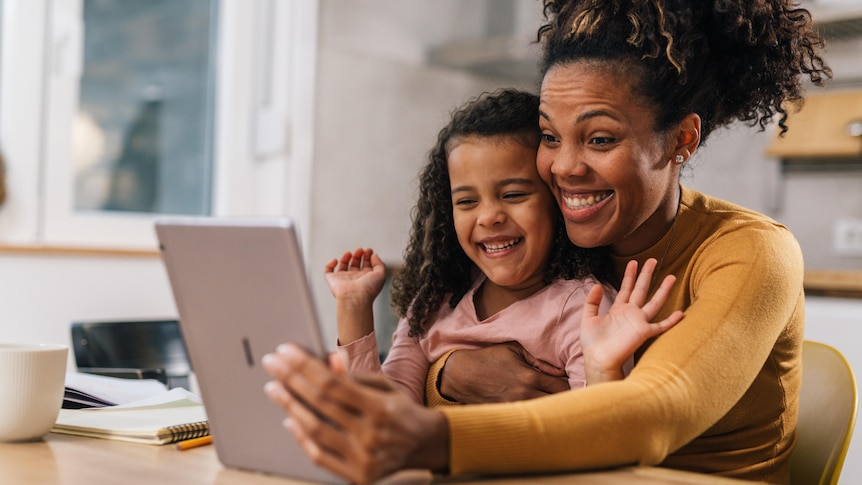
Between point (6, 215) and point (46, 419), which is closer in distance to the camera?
point (46, 419)

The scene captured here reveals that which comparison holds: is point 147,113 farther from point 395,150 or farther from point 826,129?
point 826,129

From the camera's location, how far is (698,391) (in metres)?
0.99

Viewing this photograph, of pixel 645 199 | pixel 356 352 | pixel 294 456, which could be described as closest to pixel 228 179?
pixel 356 352

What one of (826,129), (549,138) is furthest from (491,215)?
(826,129)

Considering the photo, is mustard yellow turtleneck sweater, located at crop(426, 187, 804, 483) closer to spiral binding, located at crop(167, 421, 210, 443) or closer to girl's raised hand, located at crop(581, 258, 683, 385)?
girl's raised hand, located at crop(581, 258, 683, 385)

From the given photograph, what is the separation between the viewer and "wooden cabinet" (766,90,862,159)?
340 centimetres

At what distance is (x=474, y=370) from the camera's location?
1382 mm

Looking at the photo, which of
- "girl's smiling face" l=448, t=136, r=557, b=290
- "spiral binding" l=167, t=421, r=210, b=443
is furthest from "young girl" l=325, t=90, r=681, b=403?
"spiral binding" l=167, t=421, r=210, b=443

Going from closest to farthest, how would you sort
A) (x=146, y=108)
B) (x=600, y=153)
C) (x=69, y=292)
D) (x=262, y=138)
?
(x=600, y=153), (x=69, y=292), (x=146, y=108), (x=262, y=138)

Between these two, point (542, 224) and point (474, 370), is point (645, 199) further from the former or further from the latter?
point (474, 370)

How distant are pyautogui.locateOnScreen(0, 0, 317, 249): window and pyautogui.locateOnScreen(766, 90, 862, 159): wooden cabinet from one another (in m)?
1.90

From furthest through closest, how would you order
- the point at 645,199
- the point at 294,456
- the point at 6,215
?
the point at 6,215, the point at 645,199, the point at 294,456

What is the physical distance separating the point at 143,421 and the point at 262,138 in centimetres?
256

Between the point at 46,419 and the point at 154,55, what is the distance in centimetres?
251
